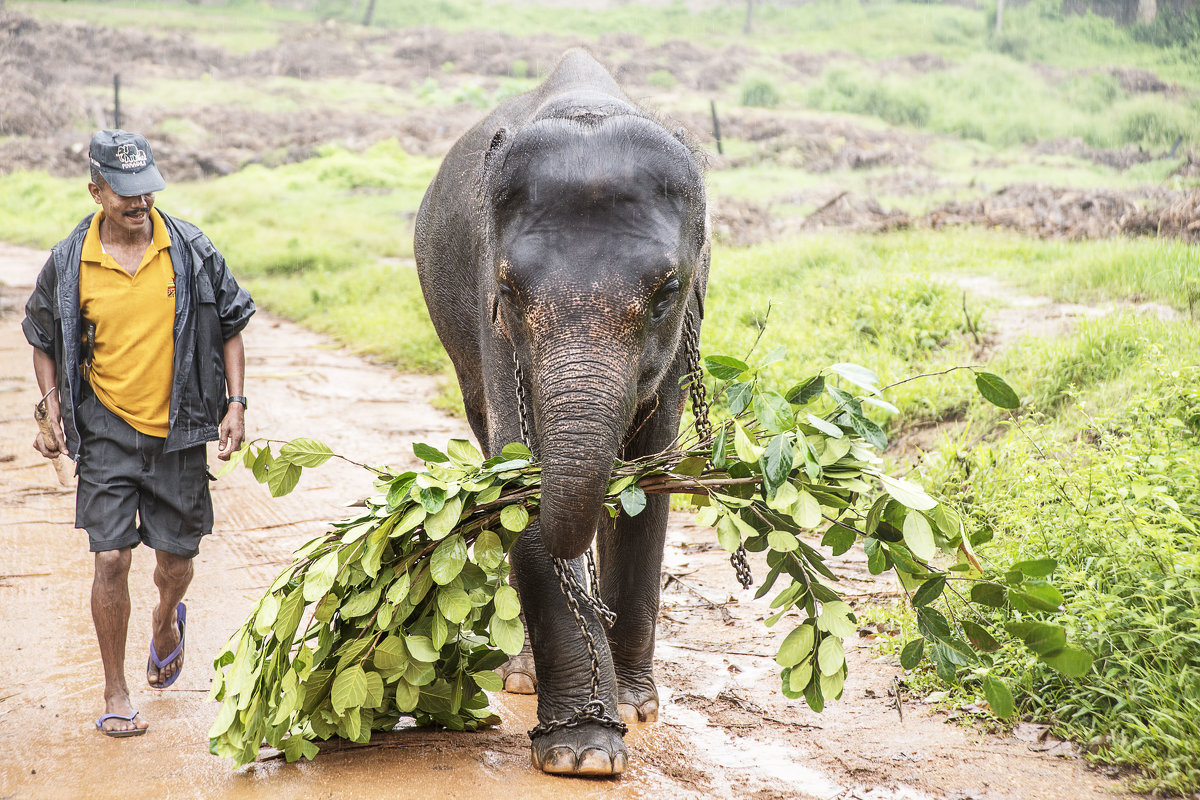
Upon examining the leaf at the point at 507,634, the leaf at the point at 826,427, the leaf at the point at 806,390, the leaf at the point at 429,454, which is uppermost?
the leaf at the point at 806,390

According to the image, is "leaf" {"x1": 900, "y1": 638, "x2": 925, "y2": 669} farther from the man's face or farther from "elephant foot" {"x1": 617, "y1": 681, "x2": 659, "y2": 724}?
the man's face

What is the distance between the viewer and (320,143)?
2738 cm

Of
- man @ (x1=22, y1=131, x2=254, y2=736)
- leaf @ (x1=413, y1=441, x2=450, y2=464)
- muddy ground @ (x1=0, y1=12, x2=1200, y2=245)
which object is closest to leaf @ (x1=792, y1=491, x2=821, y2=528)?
leaf @ (x1=413, y1=441, x2=450, y2=464)

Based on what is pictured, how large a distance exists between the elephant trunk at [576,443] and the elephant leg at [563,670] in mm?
624

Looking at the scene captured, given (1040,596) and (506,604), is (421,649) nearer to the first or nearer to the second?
(506,604)

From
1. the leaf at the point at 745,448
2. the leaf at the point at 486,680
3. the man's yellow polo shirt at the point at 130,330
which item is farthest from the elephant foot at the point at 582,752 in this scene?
the man's yellow polo shirt at the point at 130,330

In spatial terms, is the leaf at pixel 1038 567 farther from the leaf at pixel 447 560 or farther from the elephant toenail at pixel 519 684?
the elephant toenail at pixel 519 684

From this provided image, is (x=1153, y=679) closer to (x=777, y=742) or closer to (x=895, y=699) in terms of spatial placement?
(x=895, y=699)

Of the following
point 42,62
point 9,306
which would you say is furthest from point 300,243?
point 42,62

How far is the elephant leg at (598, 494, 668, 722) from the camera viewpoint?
3.99m

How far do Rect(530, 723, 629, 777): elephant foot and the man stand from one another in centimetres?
146

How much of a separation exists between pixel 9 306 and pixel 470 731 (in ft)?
33.3

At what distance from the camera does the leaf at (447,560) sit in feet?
10.4

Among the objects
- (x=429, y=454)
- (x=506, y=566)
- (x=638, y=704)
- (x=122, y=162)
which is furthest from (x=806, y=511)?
(x=122, y=162)
